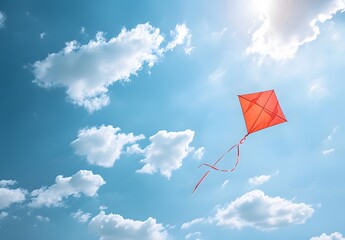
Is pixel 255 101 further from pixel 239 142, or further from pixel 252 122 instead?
pixel 239 142

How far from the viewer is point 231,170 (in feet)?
73.8

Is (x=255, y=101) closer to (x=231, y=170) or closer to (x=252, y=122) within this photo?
(x=252, y=122)

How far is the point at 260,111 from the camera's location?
24.5 m

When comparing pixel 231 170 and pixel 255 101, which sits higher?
pixel 255 101

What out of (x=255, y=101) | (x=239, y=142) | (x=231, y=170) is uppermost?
(x=255, y=101)

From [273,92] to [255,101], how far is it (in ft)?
5.19

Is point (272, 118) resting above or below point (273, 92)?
below

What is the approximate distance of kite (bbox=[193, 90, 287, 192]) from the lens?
24081mm

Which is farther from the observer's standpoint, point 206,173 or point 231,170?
point 206,173

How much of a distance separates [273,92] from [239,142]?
4.79 m

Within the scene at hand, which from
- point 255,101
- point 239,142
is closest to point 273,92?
point 255,101

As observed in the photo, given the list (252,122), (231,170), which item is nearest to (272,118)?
(252,122)

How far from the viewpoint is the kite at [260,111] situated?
24.1 metres

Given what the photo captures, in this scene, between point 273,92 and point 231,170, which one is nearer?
point 231,170
